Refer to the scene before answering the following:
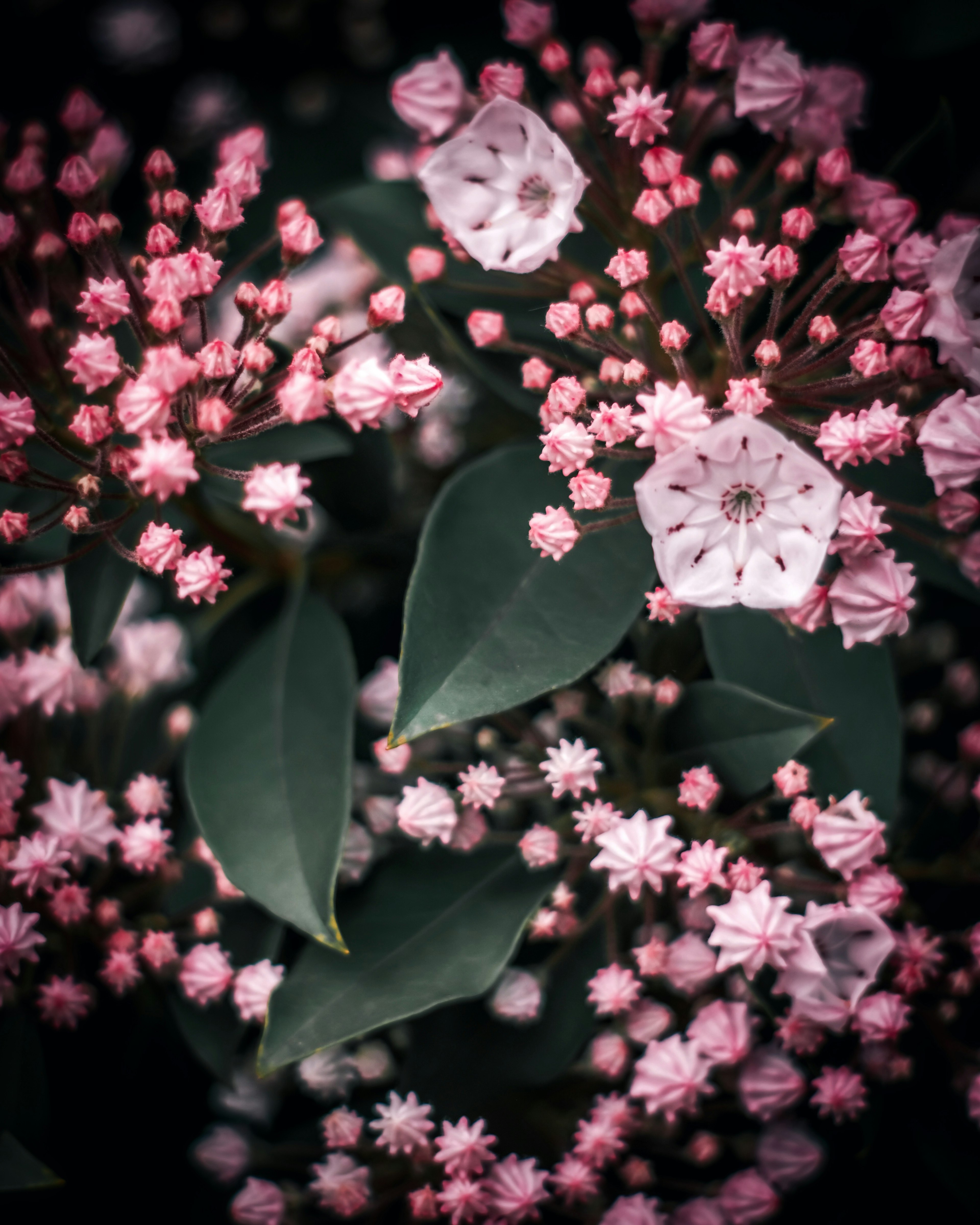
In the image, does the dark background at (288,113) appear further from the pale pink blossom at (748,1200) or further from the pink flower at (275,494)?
the pink flower at (275,494)

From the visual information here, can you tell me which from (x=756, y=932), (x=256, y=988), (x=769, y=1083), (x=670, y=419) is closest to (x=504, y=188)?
(x=670, y=419)

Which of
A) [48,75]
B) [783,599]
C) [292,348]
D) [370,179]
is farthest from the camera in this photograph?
[48,75]

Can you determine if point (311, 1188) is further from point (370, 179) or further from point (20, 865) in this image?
point (370, 179)

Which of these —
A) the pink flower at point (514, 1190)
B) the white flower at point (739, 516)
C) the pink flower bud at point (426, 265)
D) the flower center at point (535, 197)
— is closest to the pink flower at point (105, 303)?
the pink flower bud at point (426, 265)

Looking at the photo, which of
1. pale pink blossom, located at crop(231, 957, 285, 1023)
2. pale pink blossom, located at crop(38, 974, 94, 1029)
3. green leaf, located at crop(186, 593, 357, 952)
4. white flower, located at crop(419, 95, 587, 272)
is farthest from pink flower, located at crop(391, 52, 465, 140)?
pale pink blossom, located at crop(38, 974, 94, 1029)

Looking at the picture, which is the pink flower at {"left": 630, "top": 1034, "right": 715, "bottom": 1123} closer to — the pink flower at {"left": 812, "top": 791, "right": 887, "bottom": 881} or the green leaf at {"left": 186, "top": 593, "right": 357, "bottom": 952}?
the pink flower at {"left": 812, "top": 791, "right": 887, "bottom": 881}

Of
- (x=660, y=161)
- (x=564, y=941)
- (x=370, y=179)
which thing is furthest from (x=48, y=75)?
(x=564, y=941)

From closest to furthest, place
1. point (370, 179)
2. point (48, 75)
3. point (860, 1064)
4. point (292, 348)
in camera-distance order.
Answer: point (860, 1064)
point (292, 348)
point (370, 179)
point (48, 75)
